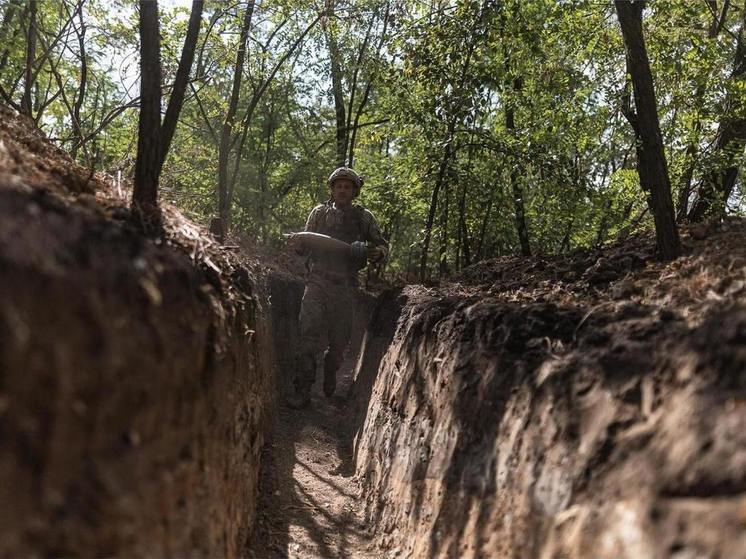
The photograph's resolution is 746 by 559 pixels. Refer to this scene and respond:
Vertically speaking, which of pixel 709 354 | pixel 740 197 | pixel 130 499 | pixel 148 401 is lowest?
pixel 130 499

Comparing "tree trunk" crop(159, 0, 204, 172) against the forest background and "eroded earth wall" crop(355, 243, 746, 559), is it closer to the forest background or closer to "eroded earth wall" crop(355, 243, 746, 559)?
the forest background

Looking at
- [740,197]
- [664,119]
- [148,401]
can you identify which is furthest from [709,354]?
[740,197]

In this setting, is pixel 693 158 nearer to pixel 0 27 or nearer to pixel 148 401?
pixel 148 401

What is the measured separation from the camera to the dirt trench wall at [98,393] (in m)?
1.53

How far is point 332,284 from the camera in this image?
8.83m

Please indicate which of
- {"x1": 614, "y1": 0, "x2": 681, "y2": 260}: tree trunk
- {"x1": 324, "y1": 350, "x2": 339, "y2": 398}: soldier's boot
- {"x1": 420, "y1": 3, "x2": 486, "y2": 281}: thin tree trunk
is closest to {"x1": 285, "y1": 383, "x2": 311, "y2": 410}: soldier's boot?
{"x1": 324, "y1": 350, "x2": 339, "y2": 398}: soldier's boot

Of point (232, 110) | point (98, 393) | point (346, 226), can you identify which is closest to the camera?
point (98, 393)

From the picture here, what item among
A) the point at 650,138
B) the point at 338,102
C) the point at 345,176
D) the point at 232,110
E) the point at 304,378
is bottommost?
the point at 304,378

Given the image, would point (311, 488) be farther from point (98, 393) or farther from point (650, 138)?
point (98, 393)

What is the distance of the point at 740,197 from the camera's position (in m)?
11.0

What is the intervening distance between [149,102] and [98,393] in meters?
2.83

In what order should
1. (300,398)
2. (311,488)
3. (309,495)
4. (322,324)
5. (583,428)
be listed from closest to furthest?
(583,428) < (309,495) < (311,488) < (300,398) < (322,324)

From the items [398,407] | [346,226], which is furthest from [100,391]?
[346,226]

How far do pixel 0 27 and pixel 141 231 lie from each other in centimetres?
658
